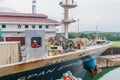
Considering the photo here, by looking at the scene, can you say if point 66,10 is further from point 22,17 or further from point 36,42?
point 36,42

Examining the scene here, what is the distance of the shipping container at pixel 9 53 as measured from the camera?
1177 cm

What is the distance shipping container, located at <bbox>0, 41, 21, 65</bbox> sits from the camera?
11.8 meters

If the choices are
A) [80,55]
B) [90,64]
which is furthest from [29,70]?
[90,64]

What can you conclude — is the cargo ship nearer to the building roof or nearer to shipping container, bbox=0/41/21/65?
shipping container, bbox=0/41/21/65

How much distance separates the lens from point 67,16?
26703 mm

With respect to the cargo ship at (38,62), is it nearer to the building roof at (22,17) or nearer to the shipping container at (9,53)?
the shipping container at (9,53)

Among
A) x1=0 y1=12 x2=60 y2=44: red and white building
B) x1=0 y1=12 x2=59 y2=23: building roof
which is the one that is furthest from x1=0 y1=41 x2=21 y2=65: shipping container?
x1=0 y1=12 x2=59 y2=23: building roof

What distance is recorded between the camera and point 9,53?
11984 millimetres

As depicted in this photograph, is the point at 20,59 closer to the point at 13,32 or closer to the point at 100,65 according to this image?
the point at 13,32

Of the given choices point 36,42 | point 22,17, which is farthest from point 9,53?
point 22,17

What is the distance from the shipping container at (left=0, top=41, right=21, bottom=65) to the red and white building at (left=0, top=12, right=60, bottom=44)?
10484 mm

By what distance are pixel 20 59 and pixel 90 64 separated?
9234 millimetres

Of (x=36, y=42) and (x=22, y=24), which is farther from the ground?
(x=22, y=24)

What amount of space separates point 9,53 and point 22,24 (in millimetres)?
12907
